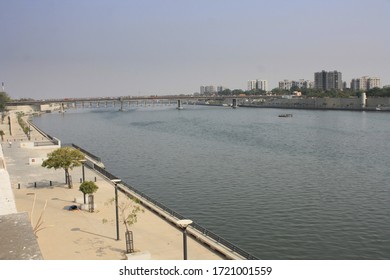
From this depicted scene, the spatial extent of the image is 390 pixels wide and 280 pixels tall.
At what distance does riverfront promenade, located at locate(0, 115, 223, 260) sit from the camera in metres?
13.2

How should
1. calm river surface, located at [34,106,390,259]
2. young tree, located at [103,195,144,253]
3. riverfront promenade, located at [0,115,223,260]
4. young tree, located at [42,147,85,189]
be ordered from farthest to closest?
1. young tree, located at [42,147,85,189]
2. calm river surface, located at [34,106,390,259]
3. young tree, located at [103,195,144,253]
4. riverfront promenade, located at [0,115,223,260]

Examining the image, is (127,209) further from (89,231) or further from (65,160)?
(65,160)

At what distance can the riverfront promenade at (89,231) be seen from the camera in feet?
43.2

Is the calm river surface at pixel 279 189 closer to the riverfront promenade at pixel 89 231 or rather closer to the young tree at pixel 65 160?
the riverfront promenade at pixel 89 231

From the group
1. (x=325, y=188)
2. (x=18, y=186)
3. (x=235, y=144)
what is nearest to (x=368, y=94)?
(x=235, y=144)

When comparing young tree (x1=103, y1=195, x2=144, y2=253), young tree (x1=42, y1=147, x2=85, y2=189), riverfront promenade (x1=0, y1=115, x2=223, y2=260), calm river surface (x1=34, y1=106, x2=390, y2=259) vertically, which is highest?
young tree (x1=42, y1=147, x2=85, y2=189)

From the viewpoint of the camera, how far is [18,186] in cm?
2334

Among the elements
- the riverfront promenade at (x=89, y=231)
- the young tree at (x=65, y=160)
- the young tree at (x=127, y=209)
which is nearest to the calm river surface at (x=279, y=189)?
the young tree at (x=127, y=209)

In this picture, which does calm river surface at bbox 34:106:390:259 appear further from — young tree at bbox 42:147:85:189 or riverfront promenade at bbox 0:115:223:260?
young tree at bbox 42:147:85:189

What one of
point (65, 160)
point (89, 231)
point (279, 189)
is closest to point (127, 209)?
point (89, 231)

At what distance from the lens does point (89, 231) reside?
15547 mm

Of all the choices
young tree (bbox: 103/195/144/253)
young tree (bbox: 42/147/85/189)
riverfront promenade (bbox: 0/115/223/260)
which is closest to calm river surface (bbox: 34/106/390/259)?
young tree (bbox: 103/195/144/253)

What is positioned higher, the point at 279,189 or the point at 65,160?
the point at 65,160

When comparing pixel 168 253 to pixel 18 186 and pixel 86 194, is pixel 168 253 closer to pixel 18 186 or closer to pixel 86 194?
pixel 86 194
